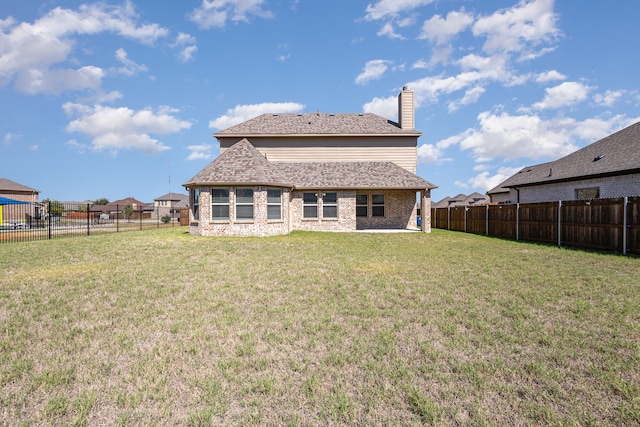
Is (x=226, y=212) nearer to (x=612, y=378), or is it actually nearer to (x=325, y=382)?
(x=325, y=382)

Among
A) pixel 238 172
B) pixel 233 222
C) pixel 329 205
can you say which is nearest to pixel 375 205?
pixel 329 205

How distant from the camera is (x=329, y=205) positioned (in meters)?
20.7

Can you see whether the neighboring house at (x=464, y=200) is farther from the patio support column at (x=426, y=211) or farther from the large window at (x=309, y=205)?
the large window at (x=309, y=205)

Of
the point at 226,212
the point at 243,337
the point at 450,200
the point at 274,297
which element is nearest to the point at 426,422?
the point at 243,337

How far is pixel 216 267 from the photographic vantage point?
8.91 metres

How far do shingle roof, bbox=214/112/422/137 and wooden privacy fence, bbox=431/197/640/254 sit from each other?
28.5 ft

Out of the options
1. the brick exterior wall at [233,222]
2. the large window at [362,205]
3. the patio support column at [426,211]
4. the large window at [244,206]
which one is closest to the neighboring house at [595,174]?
the patio support column at [426,211]

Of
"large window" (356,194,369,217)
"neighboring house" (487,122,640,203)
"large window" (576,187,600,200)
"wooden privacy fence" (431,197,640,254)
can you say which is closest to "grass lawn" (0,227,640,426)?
"wooden privacy fence" (431,197,640,254)

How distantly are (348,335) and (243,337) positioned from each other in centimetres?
142

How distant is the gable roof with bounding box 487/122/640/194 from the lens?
15.4 metres

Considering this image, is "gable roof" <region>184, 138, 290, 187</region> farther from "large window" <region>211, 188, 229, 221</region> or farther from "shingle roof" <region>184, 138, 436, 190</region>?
"large window" <region>211, 188, 229, 221</region>

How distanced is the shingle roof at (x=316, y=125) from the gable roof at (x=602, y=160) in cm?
888

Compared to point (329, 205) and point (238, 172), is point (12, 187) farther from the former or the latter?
point (329, 205)

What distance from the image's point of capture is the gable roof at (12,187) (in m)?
44.2
